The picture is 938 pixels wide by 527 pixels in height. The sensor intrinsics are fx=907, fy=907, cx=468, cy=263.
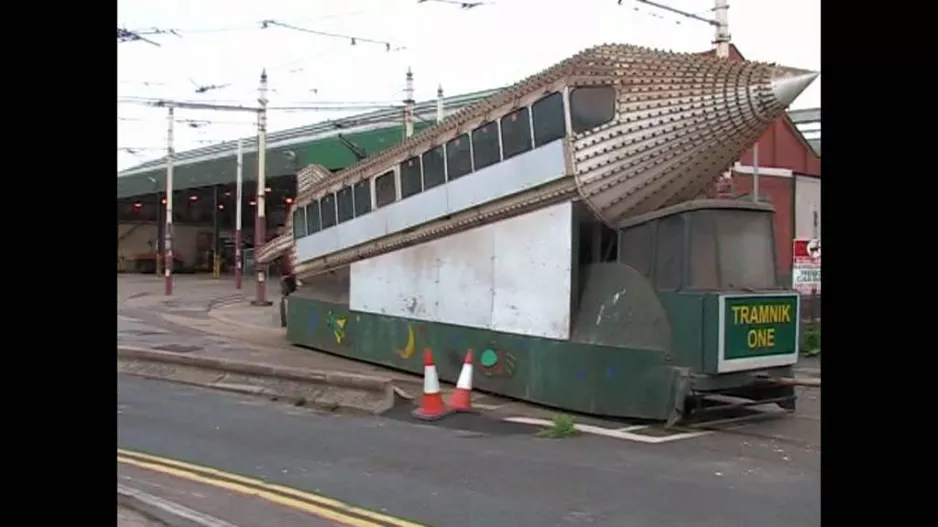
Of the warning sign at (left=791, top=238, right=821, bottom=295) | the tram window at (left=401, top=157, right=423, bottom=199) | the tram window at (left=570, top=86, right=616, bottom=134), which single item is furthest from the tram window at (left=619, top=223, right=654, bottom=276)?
the warning sign at (left=791, top=238, right=821, bottom=295)

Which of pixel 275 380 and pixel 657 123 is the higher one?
pixel 657 123

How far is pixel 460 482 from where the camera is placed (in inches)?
286

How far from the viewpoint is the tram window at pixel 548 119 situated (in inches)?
420

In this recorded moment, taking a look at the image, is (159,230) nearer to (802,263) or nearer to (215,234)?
(215,234)

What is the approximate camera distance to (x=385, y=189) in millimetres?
14820

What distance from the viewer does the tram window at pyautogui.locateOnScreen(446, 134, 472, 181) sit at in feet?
41.4

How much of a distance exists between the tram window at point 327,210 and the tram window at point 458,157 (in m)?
4.27

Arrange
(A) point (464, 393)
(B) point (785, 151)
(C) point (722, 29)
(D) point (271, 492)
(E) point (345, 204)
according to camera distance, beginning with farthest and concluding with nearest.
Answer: (B) point (785, 151), (C) point (722, 29), (E) point (345, 204), (A) point (464, 393), (D) point (271, 492)

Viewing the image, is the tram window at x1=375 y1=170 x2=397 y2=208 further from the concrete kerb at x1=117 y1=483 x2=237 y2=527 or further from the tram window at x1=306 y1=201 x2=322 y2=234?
the concrete kerb at x1=117 y1=483 x2=237 y2=527

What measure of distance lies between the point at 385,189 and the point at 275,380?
404 centimetres

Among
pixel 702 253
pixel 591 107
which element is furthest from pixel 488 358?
pixel 591 107

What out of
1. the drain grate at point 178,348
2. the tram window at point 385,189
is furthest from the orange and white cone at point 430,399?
the drain grate at point 178,348
